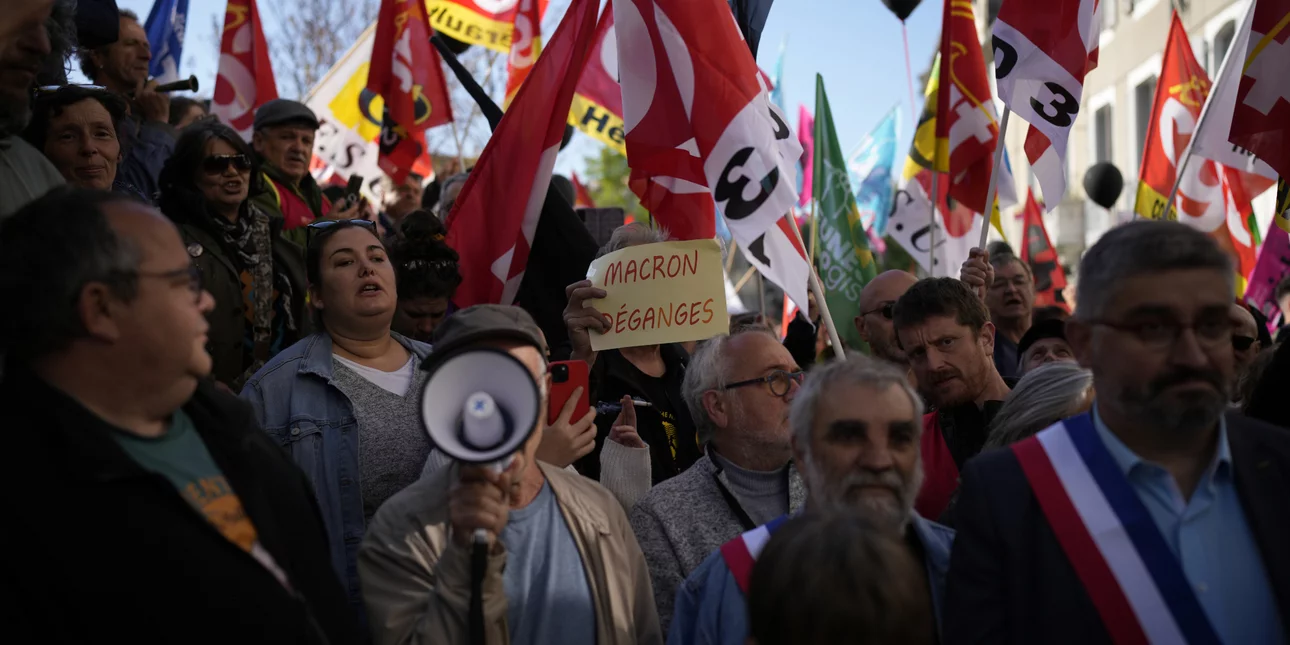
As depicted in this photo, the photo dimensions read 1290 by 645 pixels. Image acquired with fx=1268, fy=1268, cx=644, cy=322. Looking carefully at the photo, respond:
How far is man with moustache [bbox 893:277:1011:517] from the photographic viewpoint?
14.2 feet

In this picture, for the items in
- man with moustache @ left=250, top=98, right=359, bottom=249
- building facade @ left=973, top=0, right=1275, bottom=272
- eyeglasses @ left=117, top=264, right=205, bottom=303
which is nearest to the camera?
eyeglasses @ left=117, top=264, right=205, bottom=303

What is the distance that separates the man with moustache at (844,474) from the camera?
9.52ft

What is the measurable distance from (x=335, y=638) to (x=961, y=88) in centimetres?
523

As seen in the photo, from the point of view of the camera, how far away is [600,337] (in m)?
4.44

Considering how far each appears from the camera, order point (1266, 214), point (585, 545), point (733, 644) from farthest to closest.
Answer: point (1266, 214), point (585, 545), point (733, 644)

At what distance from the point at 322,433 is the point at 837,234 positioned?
464 centimetres

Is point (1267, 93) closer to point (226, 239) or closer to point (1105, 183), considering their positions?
point (226, 239)

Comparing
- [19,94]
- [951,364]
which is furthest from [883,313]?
[19,94]

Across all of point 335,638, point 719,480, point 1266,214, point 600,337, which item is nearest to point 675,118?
point 600,337

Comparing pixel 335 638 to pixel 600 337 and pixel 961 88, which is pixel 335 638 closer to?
pixel 600 337

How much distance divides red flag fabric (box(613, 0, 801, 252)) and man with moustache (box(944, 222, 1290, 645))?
2047 millimetres

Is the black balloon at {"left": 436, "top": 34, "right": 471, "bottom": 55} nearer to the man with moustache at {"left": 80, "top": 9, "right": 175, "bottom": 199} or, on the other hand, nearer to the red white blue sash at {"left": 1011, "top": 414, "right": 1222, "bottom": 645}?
the man with moustache at {"left": 80, "top": 9, "right": 175, "bottom": 199}

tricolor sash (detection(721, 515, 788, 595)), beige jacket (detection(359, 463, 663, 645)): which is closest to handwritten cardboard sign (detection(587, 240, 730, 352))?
beige jacket (detection(359, 463, 663, 645))

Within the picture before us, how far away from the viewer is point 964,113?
6.84 m
